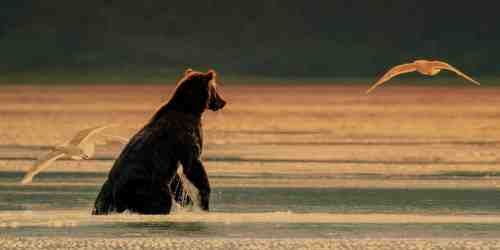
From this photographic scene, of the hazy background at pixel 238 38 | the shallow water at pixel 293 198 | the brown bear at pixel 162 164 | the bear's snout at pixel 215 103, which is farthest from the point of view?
the hazy background at pixel 238 38

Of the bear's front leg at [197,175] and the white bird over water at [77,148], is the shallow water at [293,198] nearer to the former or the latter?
the bear's front leg at [197,175]

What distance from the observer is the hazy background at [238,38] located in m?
156

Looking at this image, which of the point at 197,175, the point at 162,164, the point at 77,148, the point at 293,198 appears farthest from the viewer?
the point at 293,198

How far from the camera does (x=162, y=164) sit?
18281 millimetres

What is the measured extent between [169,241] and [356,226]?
208 cm

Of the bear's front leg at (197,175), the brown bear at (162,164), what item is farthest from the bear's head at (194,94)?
the bear's front leg at (197,175)

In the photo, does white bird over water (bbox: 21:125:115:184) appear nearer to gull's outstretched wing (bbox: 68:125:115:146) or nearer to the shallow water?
gull's outstretched wing (bbox: 68:125:115:146)

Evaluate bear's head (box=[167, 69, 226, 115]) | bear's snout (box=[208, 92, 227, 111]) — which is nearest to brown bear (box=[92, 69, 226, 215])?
bear's head (box=[167, 69, 226, 115])

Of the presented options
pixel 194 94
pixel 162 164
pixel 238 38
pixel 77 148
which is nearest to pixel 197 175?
pixel 162 164

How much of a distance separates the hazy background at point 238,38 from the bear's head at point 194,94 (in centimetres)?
12390

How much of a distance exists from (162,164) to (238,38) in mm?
153659

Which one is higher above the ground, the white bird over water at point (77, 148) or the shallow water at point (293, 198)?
the white bird over water at point (77, 148)

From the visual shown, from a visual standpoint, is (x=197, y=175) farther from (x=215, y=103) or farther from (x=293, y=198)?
(x=293, y=198)

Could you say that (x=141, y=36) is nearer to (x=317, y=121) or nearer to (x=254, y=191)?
(x=317, y=121)
